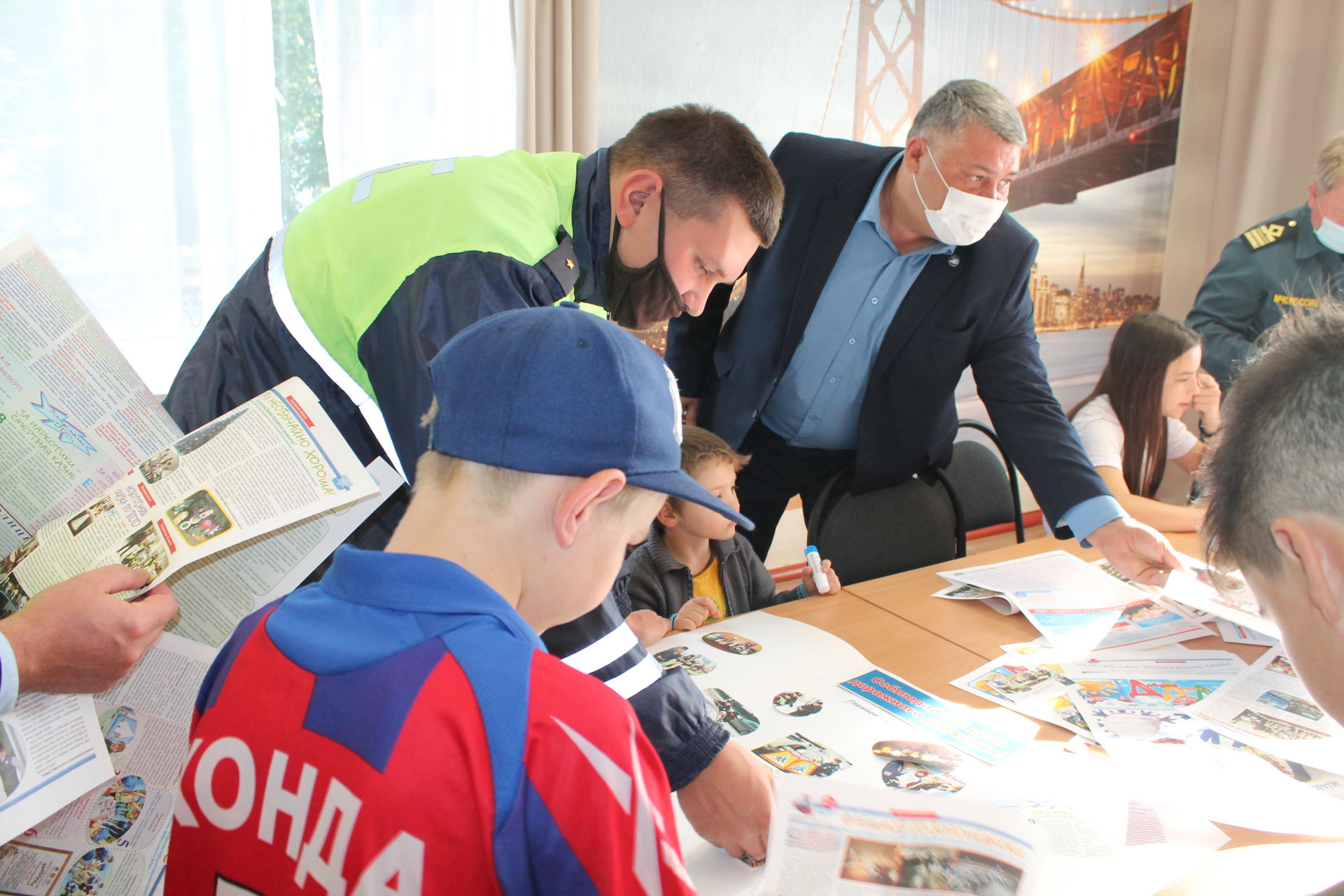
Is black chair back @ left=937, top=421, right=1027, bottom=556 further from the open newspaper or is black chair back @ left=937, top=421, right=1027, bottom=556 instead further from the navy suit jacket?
the open newspaper

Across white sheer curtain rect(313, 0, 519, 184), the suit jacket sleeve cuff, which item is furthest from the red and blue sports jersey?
white sheer curtain rect(313, 0, 519, 184)

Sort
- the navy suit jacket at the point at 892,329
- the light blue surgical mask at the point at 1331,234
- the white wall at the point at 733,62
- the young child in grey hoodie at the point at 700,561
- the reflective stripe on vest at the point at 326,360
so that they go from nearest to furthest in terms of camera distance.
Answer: the reflective stripe on vest at the point at 326,360, the young child in grey hoodie at the point at 700,561, the navy suit jacket at the point at 892,329, the light blue surgical mask at the point at 1331,234, the white wall at the point at 733,62

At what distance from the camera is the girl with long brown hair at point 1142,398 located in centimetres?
251

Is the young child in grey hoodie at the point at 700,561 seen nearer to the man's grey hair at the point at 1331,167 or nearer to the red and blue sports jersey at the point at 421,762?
the red and blue sports jersey at the point at 421,762

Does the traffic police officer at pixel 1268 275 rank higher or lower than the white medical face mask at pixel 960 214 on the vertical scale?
lower

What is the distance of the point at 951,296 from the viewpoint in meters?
2.14

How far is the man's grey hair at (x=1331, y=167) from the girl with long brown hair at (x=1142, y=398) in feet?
2.26

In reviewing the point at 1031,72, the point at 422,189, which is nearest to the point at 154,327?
the point at 422,189

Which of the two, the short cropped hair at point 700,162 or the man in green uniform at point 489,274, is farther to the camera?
the short cropped hair at point 700,162

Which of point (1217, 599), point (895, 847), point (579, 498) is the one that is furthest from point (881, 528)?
point (579, 498)

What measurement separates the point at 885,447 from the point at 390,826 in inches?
71.1

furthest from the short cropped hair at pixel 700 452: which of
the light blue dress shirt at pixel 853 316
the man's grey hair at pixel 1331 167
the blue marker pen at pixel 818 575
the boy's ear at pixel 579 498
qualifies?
the man's grey hair at pixel 1331 167

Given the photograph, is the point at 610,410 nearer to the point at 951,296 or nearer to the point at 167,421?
the point at 167,421

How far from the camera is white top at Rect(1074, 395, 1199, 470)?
95.7 inches
